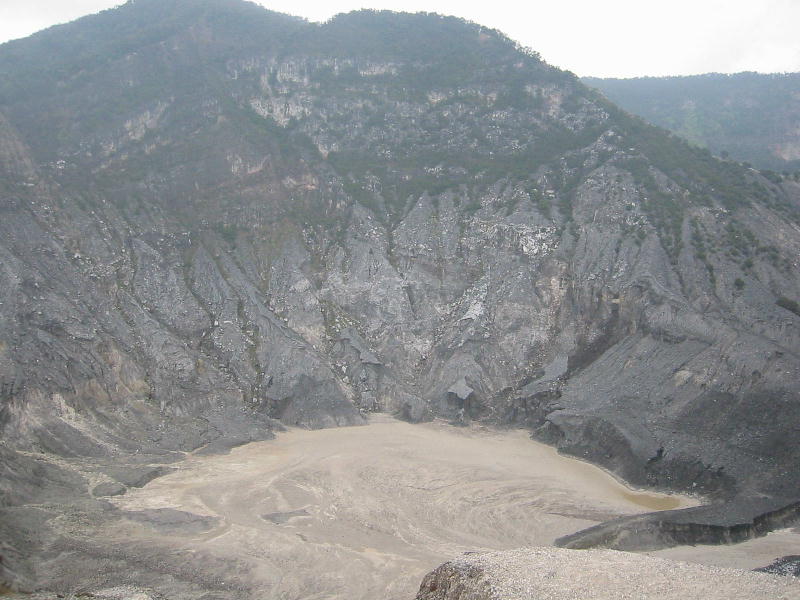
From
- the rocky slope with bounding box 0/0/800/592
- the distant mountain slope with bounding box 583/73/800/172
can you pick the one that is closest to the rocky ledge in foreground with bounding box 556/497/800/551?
the rocky slope with bounding box 0/0/800/592

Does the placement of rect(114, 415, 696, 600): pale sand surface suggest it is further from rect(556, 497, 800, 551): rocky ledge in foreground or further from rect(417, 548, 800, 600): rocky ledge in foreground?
rect(417, 548, 800, 600): rocky ledge in foreground

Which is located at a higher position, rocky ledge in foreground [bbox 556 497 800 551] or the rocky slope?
the rocky slope

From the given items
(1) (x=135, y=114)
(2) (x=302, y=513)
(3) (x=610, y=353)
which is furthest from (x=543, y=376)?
(1) (x=135, y=114)

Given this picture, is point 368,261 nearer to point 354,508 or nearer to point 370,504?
point 370,504

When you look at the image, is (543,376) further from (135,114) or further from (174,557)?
(135,114)

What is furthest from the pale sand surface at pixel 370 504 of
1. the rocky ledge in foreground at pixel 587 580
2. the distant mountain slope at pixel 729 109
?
the distant mountain slope at pixel 729 109

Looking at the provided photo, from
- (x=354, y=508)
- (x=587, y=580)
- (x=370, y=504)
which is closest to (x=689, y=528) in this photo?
(x=587, y=580)
